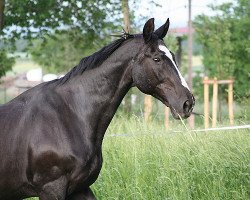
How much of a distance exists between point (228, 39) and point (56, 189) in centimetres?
1462

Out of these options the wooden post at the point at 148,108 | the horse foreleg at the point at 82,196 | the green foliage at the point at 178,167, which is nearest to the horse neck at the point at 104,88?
the horse foreleg at the point at 82,196

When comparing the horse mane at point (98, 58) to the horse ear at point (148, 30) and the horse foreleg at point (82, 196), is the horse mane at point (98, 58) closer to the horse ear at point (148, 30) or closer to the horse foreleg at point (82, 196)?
the horse ear at point (148, 30)

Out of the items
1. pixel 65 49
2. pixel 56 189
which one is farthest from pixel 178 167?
pixel 65 49

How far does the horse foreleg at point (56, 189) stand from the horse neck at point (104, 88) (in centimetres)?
48

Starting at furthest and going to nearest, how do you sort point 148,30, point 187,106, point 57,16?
point 57,16 < point 148,30 < point 187,106

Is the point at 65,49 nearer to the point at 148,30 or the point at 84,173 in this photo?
the point at 148,30

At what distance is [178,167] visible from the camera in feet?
23.6

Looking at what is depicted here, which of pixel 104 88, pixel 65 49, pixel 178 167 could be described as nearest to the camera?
pixel 104 88

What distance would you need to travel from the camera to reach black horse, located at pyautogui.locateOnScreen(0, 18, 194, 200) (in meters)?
5.01

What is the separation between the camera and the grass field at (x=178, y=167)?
692 cm

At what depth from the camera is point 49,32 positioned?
18922 millimetres

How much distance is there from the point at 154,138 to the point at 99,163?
3.03 m

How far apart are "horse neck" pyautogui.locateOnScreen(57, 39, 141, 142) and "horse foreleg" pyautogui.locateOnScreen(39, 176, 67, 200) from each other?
0.48 metres

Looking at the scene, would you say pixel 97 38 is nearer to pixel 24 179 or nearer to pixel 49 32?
pixel 49 32
